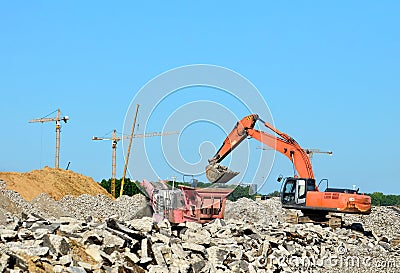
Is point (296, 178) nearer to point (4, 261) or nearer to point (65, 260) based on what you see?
point (65, 260)

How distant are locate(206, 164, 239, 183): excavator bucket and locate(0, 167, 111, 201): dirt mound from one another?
48.8 ft

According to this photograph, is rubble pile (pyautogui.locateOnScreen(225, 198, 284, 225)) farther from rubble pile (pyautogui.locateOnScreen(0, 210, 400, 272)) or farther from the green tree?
the green tree

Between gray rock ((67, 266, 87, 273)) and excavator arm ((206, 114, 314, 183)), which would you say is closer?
gray rock ((67, 266, 87, 273))

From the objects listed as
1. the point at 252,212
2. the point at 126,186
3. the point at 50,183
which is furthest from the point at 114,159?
the point at 252,212

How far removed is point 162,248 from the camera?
37.0 feet

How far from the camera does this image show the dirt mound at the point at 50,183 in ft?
111

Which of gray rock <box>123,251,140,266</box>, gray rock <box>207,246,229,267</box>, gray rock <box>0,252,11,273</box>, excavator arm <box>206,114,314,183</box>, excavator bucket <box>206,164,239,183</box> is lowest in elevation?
gray rock <box>207,246,229,267</box>

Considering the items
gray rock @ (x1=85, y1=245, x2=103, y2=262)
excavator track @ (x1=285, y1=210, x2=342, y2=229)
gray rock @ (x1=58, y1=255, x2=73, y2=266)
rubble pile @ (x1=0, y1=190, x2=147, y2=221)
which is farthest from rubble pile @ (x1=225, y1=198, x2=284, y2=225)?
gray rock @ (x1=58, y1=255, x2=73, y2=266)

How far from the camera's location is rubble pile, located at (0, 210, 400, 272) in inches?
369

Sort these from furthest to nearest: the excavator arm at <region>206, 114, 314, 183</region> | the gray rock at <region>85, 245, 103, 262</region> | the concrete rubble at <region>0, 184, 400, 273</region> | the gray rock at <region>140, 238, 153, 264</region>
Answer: the excavator arm at <region>206, 114, 314, 183</region>, the gray rock at <region>140, 238, 153, 264</region>, the gray rock at <region>85, 245, 103, 262</region>, the concrete rubble at <region>0, 184, 400, 273</region>

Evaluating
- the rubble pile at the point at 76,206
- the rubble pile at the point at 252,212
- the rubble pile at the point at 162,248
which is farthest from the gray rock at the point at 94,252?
the rubble pile at the point at 252,212

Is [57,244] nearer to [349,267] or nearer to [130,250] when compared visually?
[130,250]

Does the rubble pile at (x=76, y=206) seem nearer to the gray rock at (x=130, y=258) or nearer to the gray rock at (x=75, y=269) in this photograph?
the gray rock at (x=130, y=258)

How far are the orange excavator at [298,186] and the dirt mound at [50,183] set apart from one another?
585 inches
